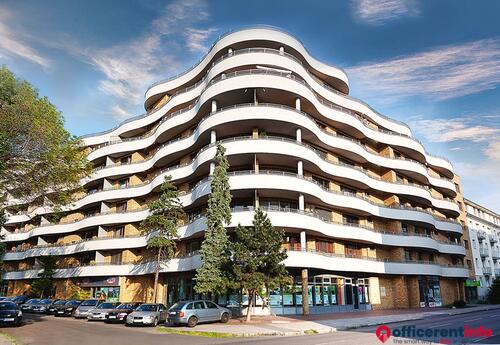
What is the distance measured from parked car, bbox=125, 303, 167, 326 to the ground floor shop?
5.77 metres

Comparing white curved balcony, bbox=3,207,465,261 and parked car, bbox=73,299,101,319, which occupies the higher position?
white curved balcony, bbox=3,207,465,261

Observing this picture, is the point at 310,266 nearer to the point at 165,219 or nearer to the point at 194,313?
the point at 194,313

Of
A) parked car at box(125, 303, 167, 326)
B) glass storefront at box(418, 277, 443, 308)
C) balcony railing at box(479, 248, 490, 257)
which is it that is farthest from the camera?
balcony railing at box(479, 248, 490, 257)

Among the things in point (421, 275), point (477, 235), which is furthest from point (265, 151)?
point (477, 235)

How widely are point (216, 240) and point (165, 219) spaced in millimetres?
8778

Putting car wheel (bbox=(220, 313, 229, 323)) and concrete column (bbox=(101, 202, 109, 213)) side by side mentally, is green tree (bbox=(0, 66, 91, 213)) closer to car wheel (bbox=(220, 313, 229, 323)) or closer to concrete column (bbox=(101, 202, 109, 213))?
car wheel (bbox=(220, 313, 229, 323))

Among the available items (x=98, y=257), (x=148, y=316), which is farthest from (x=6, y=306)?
(x=98, y=257)

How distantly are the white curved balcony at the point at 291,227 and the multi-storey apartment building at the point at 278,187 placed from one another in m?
0.11

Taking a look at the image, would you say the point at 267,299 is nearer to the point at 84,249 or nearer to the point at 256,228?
the point at 256,228

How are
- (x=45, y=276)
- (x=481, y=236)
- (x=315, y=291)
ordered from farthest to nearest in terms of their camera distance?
(x=481, y=236)
(x=45, y=276)
(x=315, y=291)

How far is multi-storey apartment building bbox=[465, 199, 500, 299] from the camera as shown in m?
60.8

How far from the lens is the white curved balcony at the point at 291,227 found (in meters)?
29.7

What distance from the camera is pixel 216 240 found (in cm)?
2667

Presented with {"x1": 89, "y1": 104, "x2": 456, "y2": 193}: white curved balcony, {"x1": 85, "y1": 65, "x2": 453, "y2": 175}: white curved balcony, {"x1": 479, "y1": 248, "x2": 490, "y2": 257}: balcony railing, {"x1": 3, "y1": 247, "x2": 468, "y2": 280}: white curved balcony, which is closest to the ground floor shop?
{"x1": 3, "y1": 247, "x2": 468, "y2": 280}: white curved balcony
